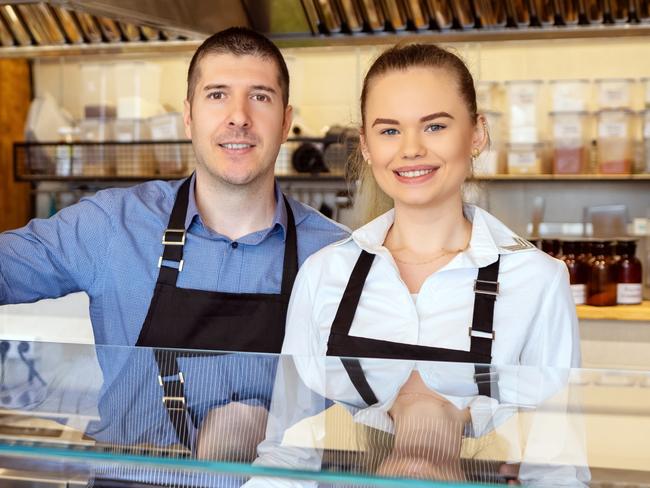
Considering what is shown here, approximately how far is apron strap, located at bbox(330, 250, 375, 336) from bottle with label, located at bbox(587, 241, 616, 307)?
1.80 meters

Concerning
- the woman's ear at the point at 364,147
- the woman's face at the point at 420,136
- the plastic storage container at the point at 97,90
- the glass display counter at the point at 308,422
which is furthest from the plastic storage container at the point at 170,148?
the glass display counter at the point at 308,422

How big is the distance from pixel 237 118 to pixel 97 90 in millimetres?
2809

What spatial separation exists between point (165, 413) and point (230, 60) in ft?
3.23

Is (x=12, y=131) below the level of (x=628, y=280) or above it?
above

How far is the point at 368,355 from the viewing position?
125 cm

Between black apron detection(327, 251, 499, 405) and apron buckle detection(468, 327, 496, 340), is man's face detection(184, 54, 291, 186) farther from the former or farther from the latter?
apron buckle detection(468, 327, 496, 340)

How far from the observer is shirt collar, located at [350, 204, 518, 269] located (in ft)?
4.16

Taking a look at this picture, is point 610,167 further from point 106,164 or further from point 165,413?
point 165,413

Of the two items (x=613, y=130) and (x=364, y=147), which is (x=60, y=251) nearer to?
(x=364, y=147)

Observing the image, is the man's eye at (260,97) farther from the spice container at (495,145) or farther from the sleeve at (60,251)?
the spice container at (495,145)

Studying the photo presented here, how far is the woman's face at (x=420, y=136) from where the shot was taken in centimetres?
128

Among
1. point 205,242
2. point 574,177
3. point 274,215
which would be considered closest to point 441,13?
point 574,177

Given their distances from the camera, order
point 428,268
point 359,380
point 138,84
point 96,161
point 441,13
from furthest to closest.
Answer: point 138,84 → point 96,161 → point 441,13 → point 428,268 → point 359,380

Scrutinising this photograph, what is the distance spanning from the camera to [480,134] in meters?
1.41
